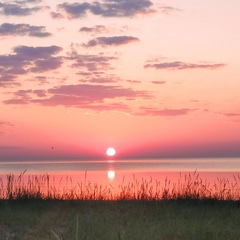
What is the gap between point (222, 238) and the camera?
12.2 meters

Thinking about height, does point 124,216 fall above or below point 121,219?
above

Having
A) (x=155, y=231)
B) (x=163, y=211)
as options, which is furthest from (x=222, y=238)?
(x=163, y=211)

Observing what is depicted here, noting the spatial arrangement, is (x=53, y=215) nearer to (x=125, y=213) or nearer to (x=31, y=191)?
(x=125, y=213)

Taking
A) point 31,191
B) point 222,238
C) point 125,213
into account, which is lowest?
point 222,238

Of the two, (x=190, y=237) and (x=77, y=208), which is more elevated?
(x=77, y=208)

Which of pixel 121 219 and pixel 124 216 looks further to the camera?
pixel 124 216

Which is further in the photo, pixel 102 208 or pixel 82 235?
pixel 102 208

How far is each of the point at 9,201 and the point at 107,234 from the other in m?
6.91

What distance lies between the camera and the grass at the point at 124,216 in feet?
41.1

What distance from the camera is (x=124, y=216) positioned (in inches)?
596

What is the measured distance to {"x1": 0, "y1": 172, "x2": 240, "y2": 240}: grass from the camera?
41.1 ft

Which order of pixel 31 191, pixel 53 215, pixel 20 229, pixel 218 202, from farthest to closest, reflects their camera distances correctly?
pixel 31 191 → pixel 218 202 → pixel 53 215 → pixel 20 229

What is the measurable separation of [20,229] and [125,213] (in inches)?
124

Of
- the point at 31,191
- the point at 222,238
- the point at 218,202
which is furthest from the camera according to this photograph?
the point at 31,191
